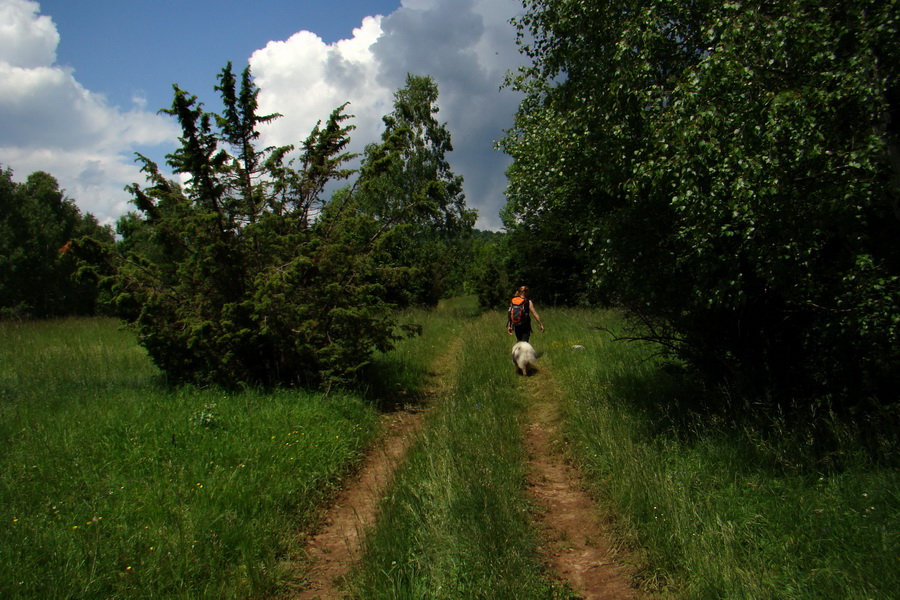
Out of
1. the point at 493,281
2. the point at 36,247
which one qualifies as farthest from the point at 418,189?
the point at 36,247

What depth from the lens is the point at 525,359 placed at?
1044 centimetres

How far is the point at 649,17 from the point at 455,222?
28.0m

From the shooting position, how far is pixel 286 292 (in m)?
7.77

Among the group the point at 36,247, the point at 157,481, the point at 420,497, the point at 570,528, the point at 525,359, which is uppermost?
the point at 36,247

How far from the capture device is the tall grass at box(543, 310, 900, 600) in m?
3.09

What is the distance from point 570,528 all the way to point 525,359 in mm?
5995

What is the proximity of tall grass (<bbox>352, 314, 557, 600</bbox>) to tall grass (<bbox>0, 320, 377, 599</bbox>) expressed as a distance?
82 cm

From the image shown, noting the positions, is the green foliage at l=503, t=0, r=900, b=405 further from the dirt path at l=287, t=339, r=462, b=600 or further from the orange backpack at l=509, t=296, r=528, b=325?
the orange backpack at l=509, t=296, r=528, b=325

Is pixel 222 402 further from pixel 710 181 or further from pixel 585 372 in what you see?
pixel 710 181

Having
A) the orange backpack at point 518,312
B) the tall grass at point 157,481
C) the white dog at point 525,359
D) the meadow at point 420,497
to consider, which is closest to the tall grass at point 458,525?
the meadow at point 420,497

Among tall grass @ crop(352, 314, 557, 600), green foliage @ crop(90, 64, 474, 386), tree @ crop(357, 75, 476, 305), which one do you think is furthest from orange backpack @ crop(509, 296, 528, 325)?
tree @ crop(357, 75, 476, 305)

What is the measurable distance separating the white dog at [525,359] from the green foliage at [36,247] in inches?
1304

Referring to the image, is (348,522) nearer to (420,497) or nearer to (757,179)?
(420,497)

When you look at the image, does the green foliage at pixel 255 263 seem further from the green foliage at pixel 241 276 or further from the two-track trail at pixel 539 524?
the two-track trail at pixel 539 524
